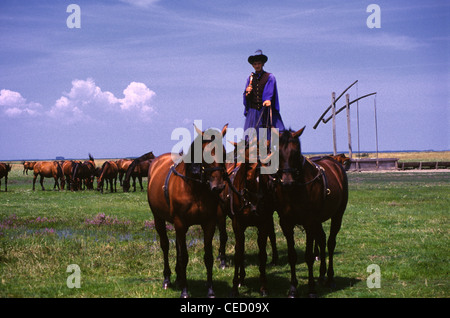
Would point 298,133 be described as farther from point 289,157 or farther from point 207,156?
point 207,156

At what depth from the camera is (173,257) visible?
10.4 metres

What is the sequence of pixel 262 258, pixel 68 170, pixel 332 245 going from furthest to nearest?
pixel 68 170 < pixel 332 245 < pixel 262 258

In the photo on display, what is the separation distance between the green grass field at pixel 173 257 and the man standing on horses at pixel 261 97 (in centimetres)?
318

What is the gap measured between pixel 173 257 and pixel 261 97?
4.38 metres

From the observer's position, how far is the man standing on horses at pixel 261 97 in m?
8.66

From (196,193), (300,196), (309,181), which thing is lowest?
(300,196)

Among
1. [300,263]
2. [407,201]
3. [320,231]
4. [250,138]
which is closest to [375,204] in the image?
[407,201]

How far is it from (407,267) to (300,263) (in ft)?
8.22

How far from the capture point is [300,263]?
10.6 meters

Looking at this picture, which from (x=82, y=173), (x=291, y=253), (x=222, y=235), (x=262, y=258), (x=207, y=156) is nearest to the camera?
(x=207, y=156)

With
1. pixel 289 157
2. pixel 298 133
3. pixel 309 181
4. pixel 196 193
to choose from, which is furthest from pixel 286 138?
pixel 196 193

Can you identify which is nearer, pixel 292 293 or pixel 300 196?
pixel 292 293

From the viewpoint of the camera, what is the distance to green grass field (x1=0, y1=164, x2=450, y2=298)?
7723 millimetres

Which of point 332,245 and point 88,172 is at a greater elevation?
point 88,172
